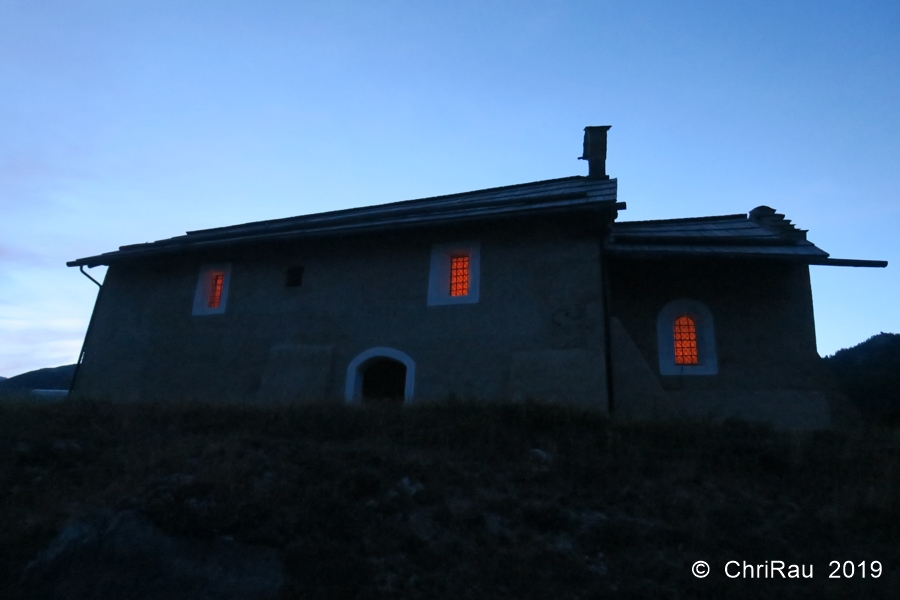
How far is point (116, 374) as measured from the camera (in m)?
15.5

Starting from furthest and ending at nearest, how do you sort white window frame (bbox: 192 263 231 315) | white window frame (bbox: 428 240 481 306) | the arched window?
white window frame (bbox: 192 263 231 315), the arched window, white window frame (bbox: 428 240 481 306)

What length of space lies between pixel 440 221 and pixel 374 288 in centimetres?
191

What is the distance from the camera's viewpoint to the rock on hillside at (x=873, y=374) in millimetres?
16634

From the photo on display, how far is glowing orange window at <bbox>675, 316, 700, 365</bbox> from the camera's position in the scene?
42.9ft

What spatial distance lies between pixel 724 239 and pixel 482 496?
834cm

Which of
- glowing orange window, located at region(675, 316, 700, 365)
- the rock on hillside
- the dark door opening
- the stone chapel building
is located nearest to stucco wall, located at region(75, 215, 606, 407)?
the stone chapel building

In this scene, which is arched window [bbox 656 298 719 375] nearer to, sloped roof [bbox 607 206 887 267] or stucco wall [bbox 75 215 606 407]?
sloped roof [bbox 607 206 887 267]

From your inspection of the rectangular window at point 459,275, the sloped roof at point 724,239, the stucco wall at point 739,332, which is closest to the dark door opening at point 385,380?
the rectangular window at point 459,275

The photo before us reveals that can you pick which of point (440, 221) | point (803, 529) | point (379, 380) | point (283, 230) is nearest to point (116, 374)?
point (283, 230)

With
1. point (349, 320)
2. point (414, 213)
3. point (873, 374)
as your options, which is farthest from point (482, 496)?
point (873, 374)
